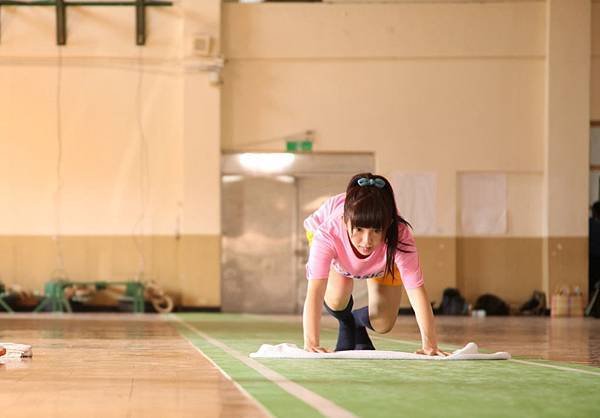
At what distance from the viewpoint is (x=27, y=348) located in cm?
571


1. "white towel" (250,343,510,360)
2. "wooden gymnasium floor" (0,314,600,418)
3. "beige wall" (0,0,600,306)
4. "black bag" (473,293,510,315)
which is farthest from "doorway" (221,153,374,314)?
"white towel" (250,343,510,360)

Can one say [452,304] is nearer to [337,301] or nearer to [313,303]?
[337,301]

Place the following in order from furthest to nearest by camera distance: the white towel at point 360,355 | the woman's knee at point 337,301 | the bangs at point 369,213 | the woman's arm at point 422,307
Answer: the woman's knee at point 337,301 < the white towel at point 360,355 < the woman's arm at point 422,307 < the bangs at point 369,213

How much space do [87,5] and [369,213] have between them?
1166 centimetres

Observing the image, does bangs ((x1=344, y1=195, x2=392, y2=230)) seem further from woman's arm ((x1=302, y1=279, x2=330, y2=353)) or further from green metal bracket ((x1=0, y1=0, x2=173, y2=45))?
green metal bracket ((x1=0, y1=0, x2=173, y2=45))

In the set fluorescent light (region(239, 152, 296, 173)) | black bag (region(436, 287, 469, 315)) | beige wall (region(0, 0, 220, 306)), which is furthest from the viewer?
fluorescent light (region(239, 152, 296, 173))

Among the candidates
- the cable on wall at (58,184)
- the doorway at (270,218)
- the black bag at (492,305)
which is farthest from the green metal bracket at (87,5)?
the black bag at (492,305)

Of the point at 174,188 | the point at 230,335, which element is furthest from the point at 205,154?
the point at 230,335

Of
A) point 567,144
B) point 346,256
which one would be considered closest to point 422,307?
point 346,256

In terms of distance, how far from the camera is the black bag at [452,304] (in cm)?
1542

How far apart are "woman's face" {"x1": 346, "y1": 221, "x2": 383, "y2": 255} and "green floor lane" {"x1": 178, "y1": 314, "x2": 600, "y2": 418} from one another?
54 centimetres

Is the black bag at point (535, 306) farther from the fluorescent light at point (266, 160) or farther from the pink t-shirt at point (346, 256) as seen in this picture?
the pink t-shirt at point (346, 256)

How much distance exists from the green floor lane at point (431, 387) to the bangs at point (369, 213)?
63 centimetres

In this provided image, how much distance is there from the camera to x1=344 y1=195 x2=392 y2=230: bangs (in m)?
4.81
